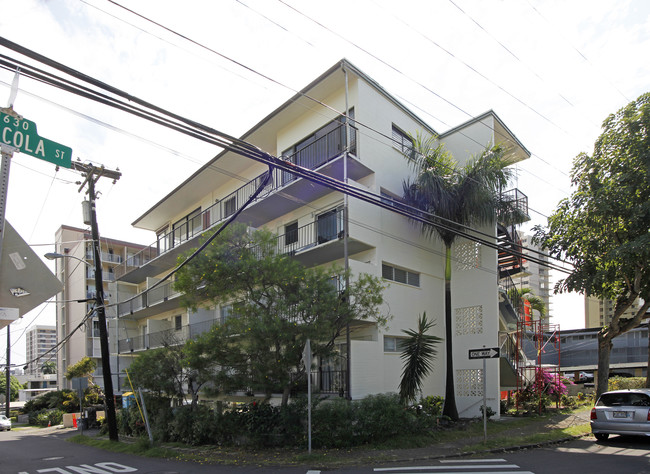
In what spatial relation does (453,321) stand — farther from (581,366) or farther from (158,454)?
(581,366)

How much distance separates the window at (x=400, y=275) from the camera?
1803 cm

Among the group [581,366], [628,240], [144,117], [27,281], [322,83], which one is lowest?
[581,366]

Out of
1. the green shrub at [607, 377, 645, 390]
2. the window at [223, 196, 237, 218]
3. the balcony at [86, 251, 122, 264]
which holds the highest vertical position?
the window at [223, 196, 237, 218]

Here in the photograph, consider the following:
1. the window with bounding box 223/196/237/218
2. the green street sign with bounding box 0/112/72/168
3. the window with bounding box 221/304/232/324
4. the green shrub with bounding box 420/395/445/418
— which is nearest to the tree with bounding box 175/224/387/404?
the window with bounding box 221/304/232/324

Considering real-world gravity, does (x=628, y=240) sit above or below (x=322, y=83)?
below

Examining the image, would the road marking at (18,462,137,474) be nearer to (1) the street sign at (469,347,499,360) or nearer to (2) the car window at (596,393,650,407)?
(1) the street sign at (469,347,499,360)

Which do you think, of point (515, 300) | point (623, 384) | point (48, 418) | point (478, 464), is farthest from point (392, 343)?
point (48, 418)

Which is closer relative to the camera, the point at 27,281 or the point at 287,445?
the point at 27,281

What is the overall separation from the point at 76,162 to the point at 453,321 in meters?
16.6

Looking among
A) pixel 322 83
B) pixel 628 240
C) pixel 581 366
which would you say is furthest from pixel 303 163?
pixel 581 366

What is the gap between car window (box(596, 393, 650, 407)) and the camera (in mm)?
12500

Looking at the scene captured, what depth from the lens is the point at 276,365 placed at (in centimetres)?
1293

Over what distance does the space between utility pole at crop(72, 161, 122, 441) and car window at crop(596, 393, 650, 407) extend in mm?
16740

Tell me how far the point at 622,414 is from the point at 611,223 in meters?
7.75
